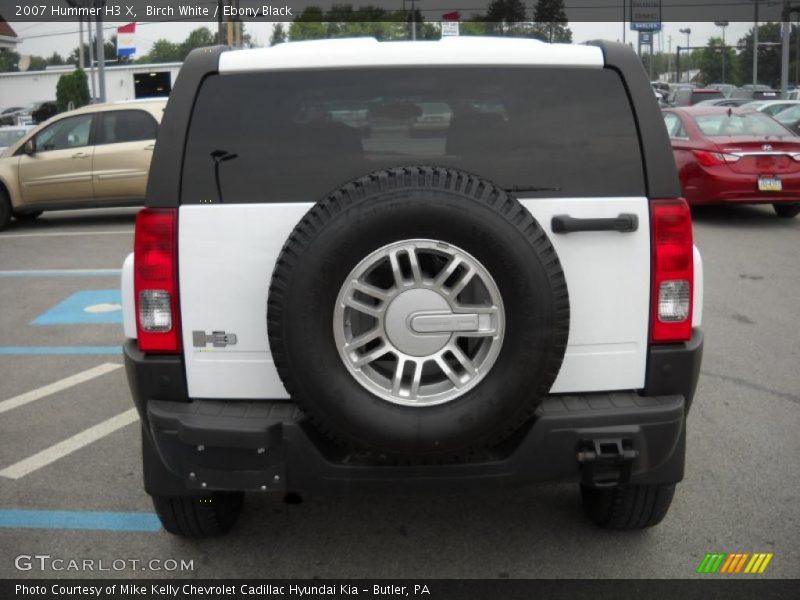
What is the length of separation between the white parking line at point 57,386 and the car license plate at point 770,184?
8.37 metres

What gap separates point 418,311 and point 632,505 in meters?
1.32

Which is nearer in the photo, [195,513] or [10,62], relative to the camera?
[195,513]

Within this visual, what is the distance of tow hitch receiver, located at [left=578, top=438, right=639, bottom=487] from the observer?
2936 millimetres

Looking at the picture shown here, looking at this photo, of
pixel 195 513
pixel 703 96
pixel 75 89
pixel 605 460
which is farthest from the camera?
pixel 75 89

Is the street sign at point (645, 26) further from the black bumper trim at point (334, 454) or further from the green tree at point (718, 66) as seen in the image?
the black bumper trim at point (334, 454)

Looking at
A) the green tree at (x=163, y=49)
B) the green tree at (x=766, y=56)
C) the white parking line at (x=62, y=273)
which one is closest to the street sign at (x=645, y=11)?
the green tree at (x=766, y=56)

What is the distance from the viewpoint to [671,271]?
10.1 feet

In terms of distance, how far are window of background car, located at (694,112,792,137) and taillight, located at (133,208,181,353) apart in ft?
33.8

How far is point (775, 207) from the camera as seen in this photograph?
12656 millimetres

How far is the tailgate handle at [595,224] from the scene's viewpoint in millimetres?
2994

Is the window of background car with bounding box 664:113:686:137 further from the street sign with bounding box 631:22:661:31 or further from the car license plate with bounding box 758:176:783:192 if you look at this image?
the street sign with bounding box 631:22:661:31

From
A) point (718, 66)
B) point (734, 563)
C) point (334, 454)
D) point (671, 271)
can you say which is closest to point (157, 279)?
point (334, 454)

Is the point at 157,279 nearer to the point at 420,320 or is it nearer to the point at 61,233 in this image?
the point at 420,320

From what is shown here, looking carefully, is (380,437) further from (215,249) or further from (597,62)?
(597,62)
